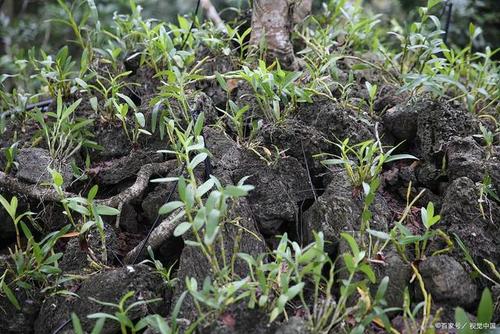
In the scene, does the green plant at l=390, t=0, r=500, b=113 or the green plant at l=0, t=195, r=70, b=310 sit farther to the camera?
the green plant at l=390, t=0, r=500, b=113

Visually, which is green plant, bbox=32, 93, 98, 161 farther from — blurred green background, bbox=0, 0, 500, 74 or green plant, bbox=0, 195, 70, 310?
blurred green background, bbox=0, 0, 500, 74

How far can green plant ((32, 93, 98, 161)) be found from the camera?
181 centimetres

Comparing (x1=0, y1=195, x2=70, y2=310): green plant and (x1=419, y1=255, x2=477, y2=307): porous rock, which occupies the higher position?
(x1=419, y1=255, x2=477, y2=307): porous rock

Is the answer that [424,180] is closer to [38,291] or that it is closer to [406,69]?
[406,69]

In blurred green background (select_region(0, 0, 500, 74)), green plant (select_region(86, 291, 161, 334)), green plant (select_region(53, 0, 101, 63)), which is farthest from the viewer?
blurred green background (select_region(0, 0, 500, 74))

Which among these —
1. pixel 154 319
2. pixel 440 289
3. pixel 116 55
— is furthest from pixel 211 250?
pixel 116 55

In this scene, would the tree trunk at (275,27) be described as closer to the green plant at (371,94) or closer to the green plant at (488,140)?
the green plant at (371,94)

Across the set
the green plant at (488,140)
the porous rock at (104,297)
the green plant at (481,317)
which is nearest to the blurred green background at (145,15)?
the green plant at (488,140)

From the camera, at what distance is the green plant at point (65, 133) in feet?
5.94

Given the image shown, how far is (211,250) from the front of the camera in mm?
1299

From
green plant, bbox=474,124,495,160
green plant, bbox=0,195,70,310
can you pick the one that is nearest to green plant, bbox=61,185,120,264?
green plant, bbox=0,195,70,310

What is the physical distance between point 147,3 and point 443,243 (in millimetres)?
3480

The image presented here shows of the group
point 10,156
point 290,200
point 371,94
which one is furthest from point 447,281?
point 10,156

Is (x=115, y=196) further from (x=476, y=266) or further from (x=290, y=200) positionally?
(x=476, y=266)
